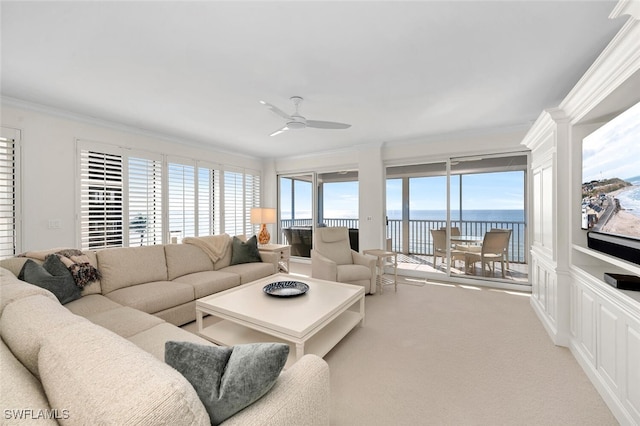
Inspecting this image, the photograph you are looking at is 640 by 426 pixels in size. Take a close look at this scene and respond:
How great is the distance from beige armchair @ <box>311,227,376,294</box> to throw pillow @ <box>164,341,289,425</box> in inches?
108

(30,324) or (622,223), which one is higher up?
(622,223)

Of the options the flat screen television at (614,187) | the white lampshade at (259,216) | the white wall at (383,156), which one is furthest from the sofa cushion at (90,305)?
the white wall at (383,156)

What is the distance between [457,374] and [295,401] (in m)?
1.64

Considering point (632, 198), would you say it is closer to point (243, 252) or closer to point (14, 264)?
point (243, 252)

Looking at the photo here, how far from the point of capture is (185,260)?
329 cm

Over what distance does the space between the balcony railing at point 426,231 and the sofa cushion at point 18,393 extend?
500cm

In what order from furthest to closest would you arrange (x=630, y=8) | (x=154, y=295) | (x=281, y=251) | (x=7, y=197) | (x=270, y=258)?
(x=281, y=251), (x=270, y=258), (x=7, y=197), (x=154, y=295), (x=630, y=8)

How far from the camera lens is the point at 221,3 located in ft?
5.41

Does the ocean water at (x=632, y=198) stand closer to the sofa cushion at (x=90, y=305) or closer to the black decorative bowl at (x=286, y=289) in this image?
the black decorative bowl at (x=286, y=289)

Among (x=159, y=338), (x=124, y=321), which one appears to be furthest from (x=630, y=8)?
(x=124, y=321)

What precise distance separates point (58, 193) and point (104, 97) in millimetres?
1398

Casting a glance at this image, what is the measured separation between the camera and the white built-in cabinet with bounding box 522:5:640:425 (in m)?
1.53

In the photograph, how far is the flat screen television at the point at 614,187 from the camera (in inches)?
64.5

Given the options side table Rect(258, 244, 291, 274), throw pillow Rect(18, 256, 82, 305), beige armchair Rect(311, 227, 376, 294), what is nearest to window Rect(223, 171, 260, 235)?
side table Rect(258, 244, 291, 274)
